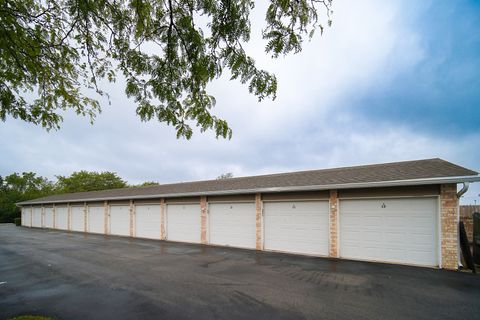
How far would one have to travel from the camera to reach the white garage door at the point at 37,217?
31094 mm

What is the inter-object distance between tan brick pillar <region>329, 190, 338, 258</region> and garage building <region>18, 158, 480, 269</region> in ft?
0.13

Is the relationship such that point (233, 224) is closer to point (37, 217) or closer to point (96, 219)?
point (96, 219)

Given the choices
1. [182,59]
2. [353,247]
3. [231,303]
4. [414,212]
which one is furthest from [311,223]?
[182,59]

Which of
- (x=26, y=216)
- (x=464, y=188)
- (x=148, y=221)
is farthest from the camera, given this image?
(x=26, y=216)

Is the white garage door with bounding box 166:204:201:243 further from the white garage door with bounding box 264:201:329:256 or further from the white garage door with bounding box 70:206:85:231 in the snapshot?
the white garage door with bounding box 70:206:85:231

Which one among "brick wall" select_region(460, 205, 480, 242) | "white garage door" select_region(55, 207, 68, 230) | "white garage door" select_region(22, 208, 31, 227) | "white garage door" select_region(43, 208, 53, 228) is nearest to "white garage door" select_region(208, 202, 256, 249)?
"brick wall" select_region(460, 205, 480, 242)

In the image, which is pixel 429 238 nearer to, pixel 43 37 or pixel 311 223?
pixel 311 223

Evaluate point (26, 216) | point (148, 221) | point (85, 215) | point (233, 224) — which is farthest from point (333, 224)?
point (26, 216)

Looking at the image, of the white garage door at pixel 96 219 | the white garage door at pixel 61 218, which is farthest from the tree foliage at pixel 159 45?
the white garage door at pixel 61 218

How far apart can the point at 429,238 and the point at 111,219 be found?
2103 cm

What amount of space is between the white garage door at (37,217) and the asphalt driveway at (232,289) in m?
25.2

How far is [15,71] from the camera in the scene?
581cm

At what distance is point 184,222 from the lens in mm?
16266

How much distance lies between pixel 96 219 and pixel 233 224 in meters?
15.0
